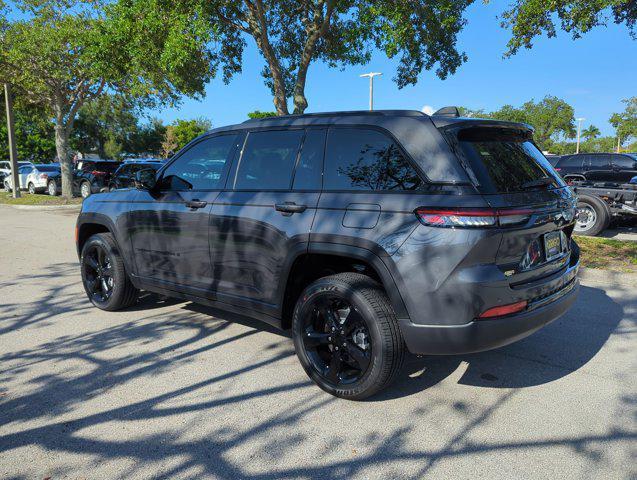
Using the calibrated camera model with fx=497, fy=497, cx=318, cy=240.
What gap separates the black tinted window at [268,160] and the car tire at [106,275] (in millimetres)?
1884

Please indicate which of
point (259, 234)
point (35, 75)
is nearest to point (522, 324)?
point (259, 234)

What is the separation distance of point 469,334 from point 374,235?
80 centimetres

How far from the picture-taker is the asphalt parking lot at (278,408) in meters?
2.64

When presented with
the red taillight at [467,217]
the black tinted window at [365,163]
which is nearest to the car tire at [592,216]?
the red taillight at [467,217]

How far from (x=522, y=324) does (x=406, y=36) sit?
29.5 ft

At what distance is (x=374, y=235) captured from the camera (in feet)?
10.1

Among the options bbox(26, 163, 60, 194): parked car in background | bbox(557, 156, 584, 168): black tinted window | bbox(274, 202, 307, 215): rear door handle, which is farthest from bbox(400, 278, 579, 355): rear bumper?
bbox(26, 163, 60, 194): parked car in background

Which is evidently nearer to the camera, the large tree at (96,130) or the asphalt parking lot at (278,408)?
the asphalt parking lot at (278,408)

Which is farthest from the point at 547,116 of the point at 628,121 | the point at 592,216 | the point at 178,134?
the point at 592,216

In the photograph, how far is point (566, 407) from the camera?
324cm

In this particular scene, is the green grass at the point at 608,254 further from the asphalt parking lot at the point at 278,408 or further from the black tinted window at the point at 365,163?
the black tinted window at the point at 365,163

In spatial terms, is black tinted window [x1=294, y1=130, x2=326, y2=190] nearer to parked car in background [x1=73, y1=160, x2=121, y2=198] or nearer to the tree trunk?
parked car in background [x1=73, y1=160, x2=121, y2=198]

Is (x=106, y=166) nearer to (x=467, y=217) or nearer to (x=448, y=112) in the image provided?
(x=448, y=112)

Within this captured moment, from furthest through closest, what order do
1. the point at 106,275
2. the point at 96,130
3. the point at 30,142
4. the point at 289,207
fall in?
the point at 96,130 → the point at 30,142 → the point at 106,275 → the point at 289,207
